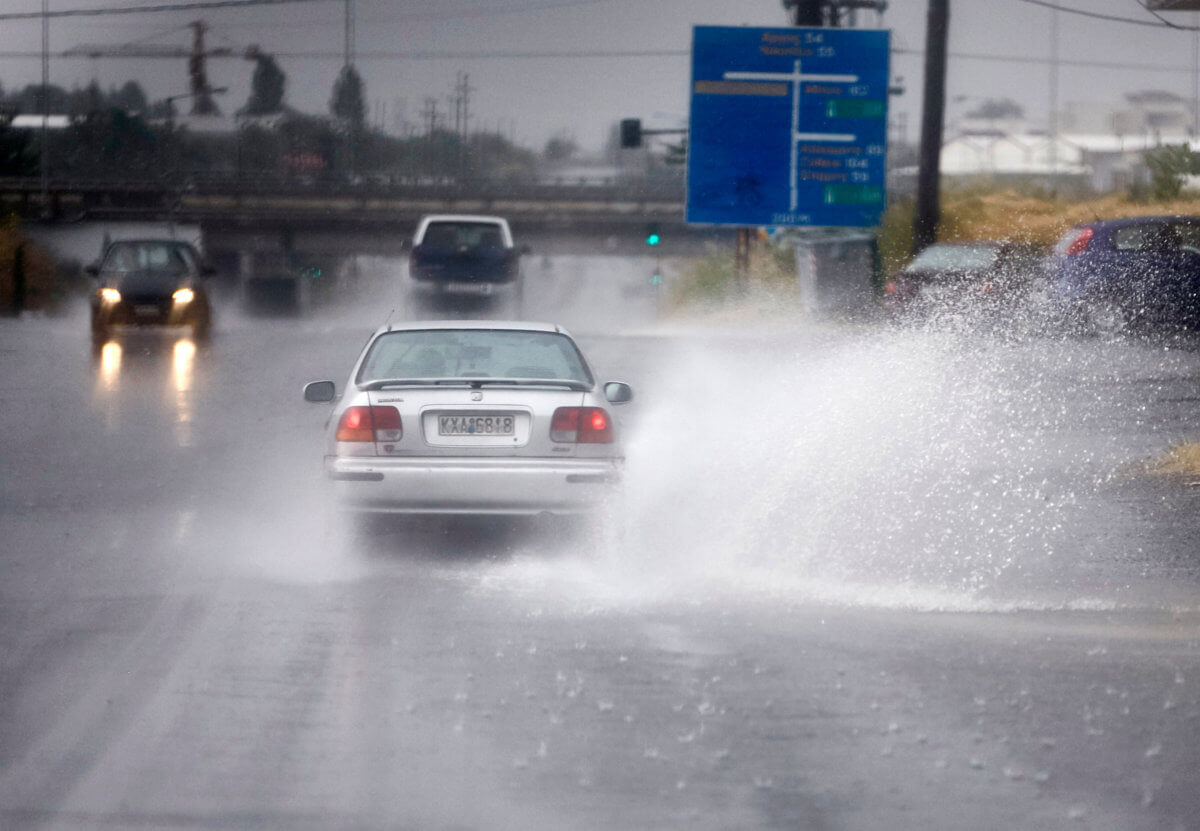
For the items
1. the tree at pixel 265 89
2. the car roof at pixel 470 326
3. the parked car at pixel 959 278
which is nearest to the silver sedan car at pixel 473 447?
the car roof at pixel 470 326

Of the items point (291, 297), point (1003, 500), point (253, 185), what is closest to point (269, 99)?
point (253, 185)

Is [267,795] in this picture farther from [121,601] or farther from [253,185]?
[253,185]

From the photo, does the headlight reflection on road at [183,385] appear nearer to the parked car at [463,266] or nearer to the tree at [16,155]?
the parked car at [463,266]

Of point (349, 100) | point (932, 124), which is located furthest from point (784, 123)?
point (349, 100)

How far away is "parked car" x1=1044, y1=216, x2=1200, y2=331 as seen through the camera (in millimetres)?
23047

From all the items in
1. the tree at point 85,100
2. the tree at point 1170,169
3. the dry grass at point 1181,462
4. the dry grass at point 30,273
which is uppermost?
the tree at point 85,100

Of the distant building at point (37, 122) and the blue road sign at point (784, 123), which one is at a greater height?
the distant building at point (37, 122)

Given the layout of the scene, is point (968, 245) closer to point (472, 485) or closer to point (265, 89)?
point (472, 485)

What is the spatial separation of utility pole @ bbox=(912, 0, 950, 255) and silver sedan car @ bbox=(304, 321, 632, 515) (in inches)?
894

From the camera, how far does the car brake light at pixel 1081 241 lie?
23047 millimetres

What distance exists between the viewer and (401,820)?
175 inches

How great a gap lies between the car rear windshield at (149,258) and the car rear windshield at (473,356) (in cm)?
1882

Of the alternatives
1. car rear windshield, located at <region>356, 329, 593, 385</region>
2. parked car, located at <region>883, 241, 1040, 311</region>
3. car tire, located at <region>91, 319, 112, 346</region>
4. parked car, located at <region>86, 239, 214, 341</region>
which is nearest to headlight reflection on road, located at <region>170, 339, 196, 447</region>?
parked car, located at <region>86, 239, 214, 341</region>

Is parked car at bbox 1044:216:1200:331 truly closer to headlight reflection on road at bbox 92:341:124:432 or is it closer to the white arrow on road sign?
the white arrow on road sign
